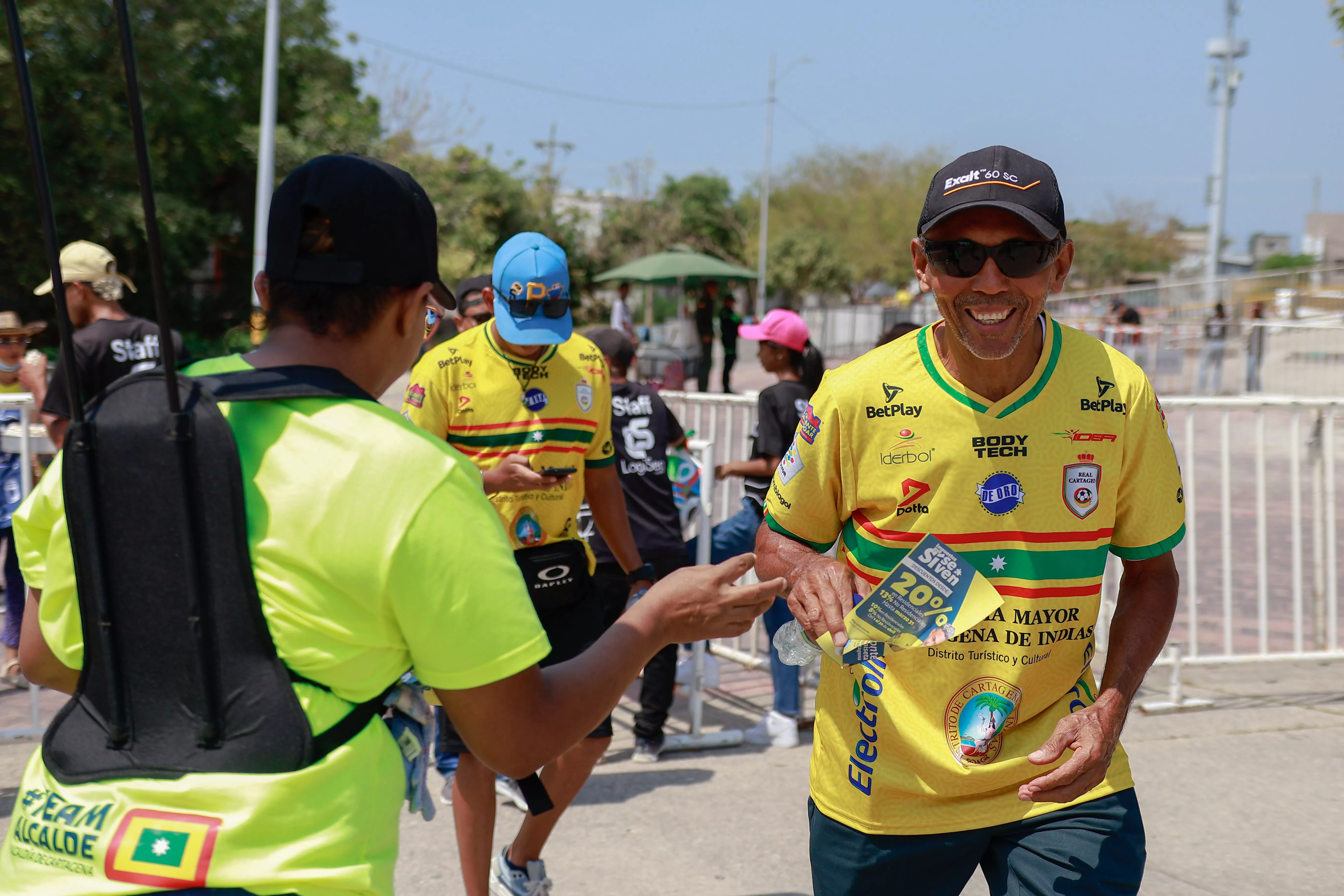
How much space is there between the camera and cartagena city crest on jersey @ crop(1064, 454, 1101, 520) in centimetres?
244

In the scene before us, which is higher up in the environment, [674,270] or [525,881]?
[674,270]

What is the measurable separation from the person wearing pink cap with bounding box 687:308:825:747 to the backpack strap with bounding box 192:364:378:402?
4110 mm

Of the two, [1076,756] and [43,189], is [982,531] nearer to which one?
[1076,756]

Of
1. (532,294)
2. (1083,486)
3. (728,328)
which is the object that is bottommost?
(1083,486)

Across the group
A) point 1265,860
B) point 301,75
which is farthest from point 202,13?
point 1265,860

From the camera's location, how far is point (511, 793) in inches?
192

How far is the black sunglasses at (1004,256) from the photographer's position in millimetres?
2416

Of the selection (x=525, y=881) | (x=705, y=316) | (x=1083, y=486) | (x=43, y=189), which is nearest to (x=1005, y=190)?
(x=1083, y=486)

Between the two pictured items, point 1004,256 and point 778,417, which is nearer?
point 1004,256

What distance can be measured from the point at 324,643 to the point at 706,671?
15.5 feet

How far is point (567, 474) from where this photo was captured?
4.02 m

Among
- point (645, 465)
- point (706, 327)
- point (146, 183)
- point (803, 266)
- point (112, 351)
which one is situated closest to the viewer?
point (146, 183)

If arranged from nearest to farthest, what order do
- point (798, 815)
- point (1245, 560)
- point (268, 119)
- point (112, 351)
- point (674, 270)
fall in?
1. point (798, 815)
2. point (112, 351)
3. point (1245, 560)
4. point (268, 119)
5. point (674, 270)

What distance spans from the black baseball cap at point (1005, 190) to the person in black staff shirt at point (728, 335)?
20.9 metres
